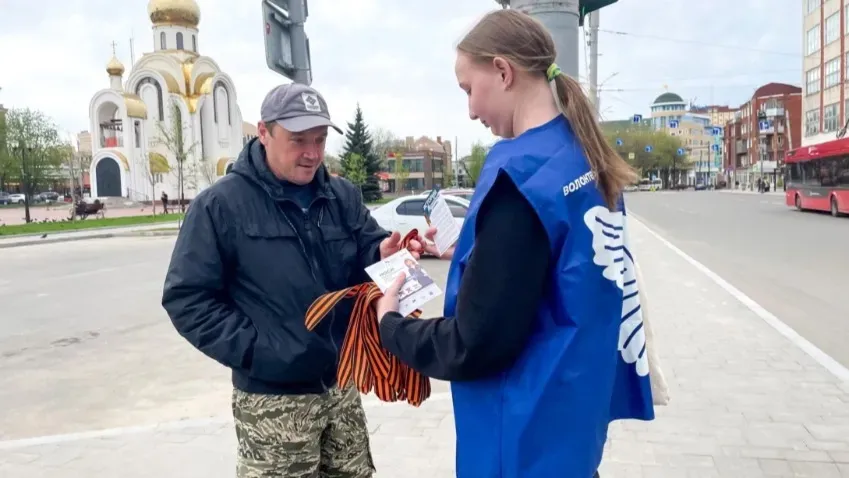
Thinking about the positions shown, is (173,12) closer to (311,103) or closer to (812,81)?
(812,81)

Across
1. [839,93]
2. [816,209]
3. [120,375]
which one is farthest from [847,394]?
[839,93]

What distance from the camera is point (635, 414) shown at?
6.40 feet

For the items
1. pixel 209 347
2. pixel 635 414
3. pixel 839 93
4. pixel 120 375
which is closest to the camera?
pixel 635 414

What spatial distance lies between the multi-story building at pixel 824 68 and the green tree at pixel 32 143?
5987 cm

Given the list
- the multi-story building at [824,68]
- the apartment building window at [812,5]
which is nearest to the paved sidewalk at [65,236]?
the multi-story building at [824,68]

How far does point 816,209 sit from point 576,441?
31219 mm

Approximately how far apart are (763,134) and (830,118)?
40.3 m

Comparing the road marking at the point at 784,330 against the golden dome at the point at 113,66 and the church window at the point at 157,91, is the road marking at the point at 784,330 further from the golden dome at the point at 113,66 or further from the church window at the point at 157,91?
the golden dome at the point at 113,66

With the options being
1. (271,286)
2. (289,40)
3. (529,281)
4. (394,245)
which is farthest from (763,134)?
(529,281)

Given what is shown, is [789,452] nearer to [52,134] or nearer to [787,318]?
[787,318]

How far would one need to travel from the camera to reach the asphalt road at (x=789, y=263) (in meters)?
8.05

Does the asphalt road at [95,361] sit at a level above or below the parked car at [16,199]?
below

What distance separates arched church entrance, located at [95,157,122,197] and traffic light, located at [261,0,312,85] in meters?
55.5

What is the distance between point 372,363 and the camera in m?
1.97
